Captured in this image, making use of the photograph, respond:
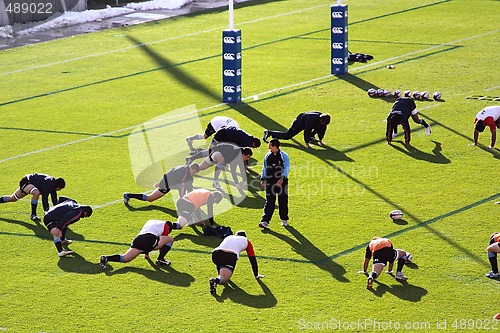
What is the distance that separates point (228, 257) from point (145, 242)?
1.57m

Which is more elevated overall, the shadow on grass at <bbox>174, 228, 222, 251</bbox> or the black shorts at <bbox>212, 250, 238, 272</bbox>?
the black shorts at <bbox>212, 250, 238, 272</bbox>

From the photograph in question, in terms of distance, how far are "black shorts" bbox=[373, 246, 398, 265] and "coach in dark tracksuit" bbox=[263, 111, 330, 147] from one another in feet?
23.8

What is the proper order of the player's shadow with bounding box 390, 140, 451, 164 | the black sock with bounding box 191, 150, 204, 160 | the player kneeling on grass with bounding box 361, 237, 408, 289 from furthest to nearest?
the black sock with bounding box 191, 150, 204, 160 → the player's shadow with bounding box 390, 140, 451, 164 → the player kneeling on grass with bounding box 361, 237, 408, 289

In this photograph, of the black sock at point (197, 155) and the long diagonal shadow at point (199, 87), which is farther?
the long diagonal shadow at point (199, 87)

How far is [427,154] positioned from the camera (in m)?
21.2

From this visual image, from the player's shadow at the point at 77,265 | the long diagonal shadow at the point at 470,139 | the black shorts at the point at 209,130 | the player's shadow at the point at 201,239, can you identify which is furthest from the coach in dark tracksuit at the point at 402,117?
the player's shadow at the point at 77,265

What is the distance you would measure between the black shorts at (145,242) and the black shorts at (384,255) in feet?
11.8

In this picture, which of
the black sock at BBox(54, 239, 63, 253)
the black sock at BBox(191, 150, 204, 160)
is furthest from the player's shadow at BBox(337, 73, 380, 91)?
the black sock at BBox(54, 239, 63, 253)

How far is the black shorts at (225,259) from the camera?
14.6 metres

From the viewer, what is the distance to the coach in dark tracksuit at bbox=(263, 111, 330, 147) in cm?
2155

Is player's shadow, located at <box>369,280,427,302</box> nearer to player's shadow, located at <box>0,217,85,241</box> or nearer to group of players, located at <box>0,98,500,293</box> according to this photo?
group of players, located at <box>0,98,500,293</box>

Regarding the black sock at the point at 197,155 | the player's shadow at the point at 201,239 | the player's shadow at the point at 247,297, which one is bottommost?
the black sock at the point at 197,155

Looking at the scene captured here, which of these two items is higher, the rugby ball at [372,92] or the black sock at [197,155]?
the black sock at [197,155]

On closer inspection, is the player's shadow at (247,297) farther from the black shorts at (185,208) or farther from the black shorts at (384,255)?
the black shorts at (185,208)
